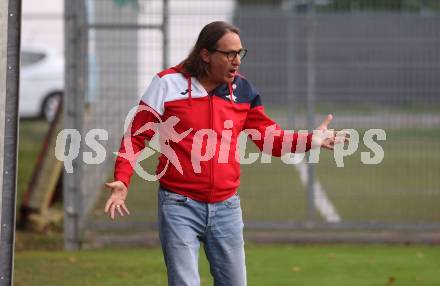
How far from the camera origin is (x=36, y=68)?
74.5 ft

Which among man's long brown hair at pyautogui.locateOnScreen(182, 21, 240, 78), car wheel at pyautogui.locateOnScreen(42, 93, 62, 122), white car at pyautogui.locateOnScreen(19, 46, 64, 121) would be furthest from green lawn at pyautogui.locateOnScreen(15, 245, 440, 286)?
white car at pyautogui.locateOnScreen(19, 46, 64, 121)

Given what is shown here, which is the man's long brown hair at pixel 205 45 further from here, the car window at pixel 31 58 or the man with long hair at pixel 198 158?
the car window at pixel 31 58

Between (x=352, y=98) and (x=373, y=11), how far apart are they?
0.86 m

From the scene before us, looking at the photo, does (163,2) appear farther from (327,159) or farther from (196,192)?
(196,192)

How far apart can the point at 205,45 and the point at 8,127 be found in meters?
1.12

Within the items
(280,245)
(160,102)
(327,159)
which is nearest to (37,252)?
(280,245)

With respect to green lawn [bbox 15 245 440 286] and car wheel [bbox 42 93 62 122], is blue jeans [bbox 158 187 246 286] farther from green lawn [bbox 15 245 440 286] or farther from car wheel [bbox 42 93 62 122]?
car wheel [bbox 42 93 62 122]

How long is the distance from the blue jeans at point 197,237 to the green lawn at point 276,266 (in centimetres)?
295

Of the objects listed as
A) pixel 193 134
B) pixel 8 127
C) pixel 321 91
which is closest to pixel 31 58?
pixel 321 91

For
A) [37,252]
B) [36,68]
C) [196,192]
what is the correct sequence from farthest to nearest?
[36,68] → [37,252] → [196,192]

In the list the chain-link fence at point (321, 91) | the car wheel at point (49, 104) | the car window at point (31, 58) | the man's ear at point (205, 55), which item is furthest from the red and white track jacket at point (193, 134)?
the car window at point (31, 58)

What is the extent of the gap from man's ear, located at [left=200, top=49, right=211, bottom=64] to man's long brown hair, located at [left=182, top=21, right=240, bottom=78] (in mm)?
15

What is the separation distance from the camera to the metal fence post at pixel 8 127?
19.9 feet

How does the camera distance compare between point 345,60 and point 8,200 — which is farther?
point 345,60
